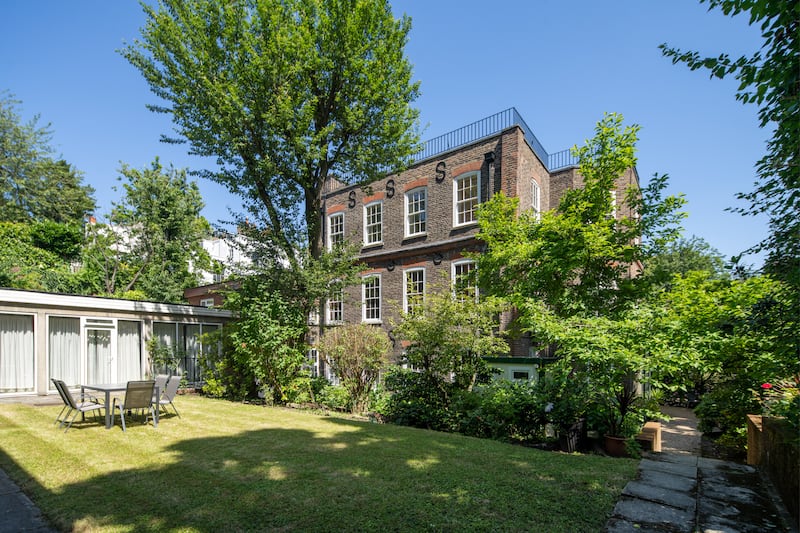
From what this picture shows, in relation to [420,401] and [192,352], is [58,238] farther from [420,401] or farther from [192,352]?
[420,401]

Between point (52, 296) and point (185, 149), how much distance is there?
6150 mm

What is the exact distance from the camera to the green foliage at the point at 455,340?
33.0ft

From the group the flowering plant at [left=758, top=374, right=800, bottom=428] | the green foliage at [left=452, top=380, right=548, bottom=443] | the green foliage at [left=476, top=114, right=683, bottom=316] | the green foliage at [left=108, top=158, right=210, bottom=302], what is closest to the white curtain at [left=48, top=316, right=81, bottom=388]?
the green foliage at [left=452, top=380, right=548, bottom=443]

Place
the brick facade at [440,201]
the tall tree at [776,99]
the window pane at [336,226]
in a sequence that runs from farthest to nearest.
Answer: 1. the window pane at [336,226]
2. the brick facade at [440,201]
3. the tall tree at [776,99]

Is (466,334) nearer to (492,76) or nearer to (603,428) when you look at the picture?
(603,428)

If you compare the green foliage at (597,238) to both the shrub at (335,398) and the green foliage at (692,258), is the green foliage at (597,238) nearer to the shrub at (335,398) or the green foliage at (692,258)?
the shrub at (335,398)

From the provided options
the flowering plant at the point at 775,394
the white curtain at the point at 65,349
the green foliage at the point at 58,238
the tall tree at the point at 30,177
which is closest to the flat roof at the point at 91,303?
the white curtain at the point at 65,349

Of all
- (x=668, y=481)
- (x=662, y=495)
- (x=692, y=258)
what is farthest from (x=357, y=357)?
(x=692, y=258)

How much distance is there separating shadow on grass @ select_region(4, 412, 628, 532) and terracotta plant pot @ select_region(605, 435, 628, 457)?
1481 millimetres

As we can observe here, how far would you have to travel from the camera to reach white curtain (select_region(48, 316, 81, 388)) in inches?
516

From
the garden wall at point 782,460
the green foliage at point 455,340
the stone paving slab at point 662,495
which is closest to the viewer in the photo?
the garden wall at point 782,460

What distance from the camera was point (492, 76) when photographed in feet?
34.7

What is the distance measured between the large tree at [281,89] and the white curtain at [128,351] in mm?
6040

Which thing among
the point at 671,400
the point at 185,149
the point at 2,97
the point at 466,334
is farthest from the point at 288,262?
the point at 2,97
